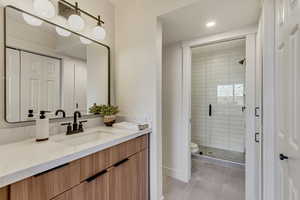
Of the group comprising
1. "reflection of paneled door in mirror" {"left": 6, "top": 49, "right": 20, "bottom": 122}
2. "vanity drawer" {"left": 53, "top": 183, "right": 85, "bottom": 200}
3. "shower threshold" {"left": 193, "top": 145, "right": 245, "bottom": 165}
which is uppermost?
"reflection of paneled door in mirror" {"left": 6, "top": 49, "right": 20, "bottom": 122}

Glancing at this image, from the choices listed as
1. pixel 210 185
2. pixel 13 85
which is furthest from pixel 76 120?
pixel 210 185

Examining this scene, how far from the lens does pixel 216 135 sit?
11.5 ft

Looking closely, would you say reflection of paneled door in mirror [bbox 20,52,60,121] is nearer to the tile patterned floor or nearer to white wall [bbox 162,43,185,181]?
white wall [bbox 162,43,185,181]

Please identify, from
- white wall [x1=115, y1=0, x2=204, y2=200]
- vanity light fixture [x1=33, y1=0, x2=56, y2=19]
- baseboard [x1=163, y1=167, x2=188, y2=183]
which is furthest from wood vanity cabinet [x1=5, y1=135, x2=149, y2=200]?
vanity light fixture [x1=33, y1=0, x2=56, y2=19]

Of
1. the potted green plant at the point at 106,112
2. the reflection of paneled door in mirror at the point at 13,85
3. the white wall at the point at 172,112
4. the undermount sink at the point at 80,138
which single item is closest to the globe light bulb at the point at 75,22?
the reflection of paneled door in mirror at the point at 13,85

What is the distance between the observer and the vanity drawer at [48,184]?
0.69 metres

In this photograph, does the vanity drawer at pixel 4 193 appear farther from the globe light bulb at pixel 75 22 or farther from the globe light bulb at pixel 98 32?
the globe light bulb at pixel 98 32

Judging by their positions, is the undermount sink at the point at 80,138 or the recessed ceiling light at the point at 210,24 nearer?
the undermount sink at the point at 80,138

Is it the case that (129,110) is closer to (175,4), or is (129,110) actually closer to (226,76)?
(175,4)

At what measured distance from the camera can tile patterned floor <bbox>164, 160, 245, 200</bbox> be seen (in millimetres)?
1900

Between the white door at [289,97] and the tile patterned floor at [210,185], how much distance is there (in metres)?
1.05

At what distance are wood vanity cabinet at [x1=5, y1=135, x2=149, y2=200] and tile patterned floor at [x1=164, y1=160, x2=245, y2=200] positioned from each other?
584 mm

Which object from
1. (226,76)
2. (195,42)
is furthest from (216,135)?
(195,42)

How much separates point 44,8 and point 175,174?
261 cm
